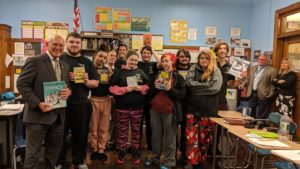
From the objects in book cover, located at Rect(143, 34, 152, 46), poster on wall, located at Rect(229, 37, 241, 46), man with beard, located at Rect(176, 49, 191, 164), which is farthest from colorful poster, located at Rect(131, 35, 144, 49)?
man with beard, located at Rect(176, 49, 191, 164)

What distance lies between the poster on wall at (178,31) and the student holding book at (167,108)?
312 cm

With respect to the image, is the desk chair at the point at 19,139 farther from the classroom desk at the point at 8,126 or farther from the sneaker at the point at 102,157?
the sneaker at the point at 102,157

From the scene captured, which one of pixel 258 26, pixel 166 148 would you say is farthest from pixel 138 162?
pixel 258 26

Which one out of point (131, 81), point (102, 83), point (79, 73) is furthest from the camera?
point (102, 83)

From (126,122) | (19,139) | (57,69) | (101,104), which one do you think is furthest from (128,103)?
(19,139)

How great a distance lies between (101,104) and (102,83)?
0.28 metres

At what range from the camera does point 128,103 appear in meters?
3.33

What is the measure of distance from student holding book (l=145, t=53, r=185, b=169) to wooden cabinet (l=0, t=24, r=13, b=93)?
3.93 m

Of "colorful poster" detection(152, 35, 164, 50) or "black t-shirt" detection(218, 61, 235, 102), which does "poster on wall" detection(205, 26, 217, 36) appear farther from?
"black t-shirt" detection(218, 61, 235, 102)

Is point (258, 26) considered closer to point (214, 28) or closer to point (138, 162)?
point (214, 28)

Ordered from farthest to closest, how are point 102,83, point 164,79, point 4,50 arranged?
point 4,50 → point 102,83 → point 164,79

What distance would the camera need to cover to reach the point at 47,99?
2408mm

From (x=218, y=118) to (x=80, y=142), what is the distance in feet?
5.52

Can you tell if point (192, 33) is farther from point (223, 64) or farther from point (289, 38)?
point (223, 64)
